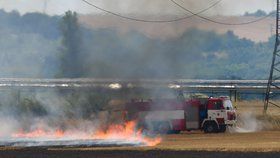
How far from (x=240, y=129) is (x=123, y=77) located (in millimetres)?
16776

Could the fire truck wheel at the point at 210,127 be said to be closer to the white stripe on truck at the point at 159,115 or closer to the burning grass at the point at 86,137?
the white stripe on truck at the point at 159,115

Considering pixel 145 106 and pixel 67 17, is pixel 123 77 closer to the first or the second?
pixel 145 106

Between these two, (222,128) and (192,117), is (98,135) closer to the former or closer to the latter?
(192,117)

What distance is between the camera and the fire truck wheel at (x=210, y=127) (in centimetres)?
5316

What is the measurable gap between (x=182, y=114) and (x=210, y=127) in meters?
2.92

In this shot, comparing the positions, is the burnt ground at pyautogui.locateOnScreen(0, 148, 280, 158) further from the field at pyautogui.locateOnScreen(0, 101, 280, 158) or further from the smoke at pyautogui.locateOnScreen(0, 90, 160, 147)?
the smoke at pyautogui.locateOnScreen(0, 90, 160, 147)

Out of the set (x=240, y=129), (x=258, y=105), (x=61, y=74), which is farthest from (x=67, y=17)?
(x=258, y=105)

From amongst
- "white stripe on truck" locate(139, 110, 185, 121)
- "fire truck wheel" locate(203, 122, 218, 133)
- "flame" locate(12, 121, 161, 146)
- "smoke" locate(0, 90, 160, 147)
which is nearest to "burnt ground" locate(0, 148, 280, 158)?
"smoke" locate(0, 90, 160, 147)

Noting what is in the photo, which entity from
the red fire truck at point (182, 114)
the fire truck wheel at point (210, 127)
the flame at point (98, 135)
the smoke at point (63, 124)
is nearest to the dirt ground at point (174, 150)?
the flame at point (98, 135)

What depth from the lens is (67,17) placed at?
53.3 meters

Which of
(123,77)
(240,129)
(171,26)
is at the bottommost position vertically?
(240,129)

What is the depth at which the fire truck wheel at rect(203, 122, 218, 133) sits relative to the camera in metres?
53.2

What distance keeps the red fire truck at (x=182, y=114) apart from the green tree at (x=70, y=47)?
5.05m

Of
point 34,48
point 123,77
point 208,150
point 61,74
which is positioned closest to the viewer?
point 208,150
